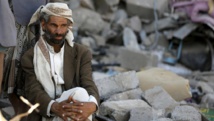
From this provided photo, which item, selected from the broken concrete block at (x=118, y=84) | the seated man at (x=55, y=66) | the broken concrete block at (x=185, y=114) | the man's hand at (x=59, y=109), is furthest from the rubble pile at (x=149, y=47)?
the man's hand at (x=59, y=109)

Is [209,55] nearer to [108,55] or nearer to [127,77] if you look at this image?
[108,55]

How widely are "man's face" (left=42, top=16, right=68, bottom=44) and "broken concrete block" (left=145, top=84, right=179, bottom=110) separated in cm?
154

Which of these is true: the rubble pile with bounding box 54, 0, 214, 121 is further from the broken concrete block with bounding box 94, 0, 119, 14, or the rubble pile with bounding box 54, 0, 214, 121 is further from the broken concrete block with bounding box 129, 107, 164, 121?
the broken concrete block with bounding box 129, 107, 164, 121

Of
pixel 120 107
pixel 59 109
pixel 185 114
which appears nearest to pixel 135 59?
pixel 120 107

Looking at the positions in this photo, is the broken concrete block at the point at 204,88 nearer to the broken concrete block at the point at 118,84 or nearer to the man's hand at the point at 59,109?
the broken concrete block at the point at 118,84

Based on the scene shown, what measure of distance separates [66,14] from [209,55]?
7000mm

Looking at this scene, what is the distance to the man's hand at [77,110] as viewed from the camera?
3361mm

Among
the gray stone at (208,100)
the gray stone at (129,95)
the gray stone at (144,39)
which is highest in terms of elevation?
the gray stone at (129,95)

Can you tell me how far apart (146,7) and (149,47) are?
1321 mm

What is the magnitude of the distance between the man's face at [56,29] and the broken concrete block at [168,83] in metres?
2.10

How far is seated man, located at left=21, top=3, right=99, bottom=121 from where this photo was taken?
3.58 meters

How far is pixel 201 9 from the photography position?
375 inches

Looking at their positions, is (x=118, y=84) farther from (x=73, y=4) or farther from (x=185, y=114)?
(x=73, y=4)

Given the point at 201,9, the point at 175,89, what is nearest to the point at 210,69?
the point at 201,9
